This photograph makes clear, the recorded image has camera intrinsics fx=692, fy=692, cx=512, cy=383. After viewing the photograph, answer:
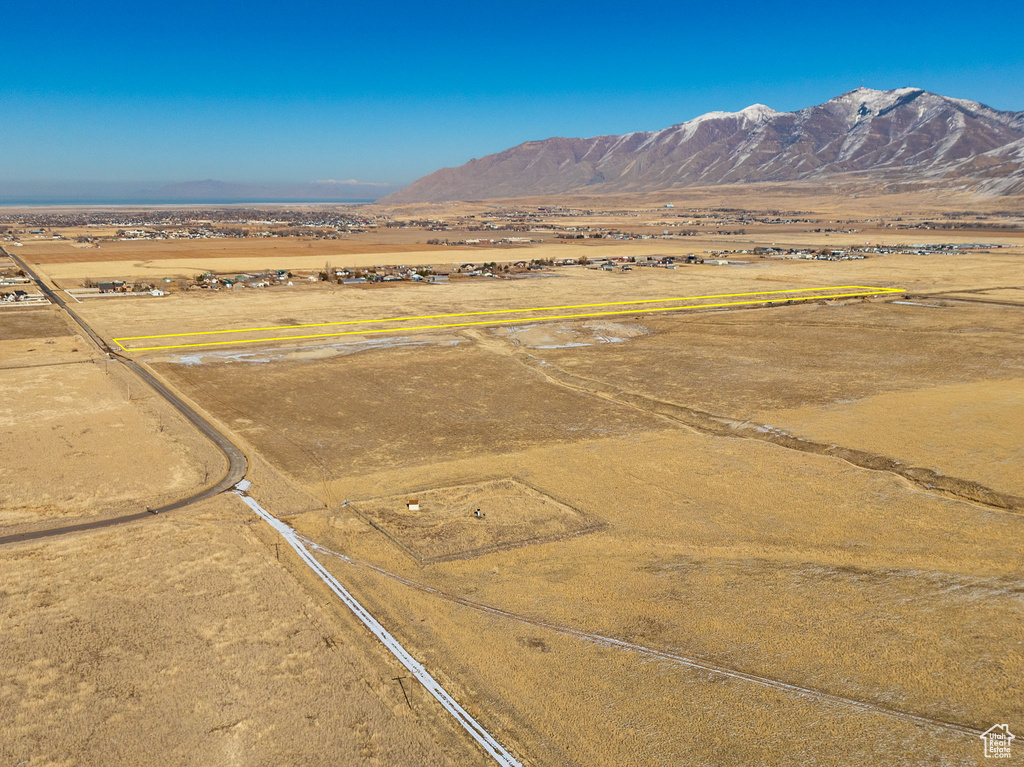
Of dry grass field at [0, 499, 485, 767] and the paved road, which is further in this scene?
the paved road

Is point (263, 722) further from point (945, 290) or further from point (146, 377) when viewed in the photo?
point (945, 290)

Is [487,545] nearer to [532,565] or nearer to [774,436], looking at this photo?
[532,565]

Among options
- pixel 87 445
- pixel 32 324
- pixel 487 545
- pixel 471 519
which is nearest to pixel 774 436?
pixel 471 519

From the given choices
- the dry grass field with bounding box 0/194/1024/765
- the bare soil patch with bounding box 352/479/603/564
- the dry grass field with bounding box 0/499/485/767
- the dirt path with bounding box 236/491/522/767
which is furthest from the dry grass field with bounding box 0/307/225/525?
the bare soil patch with bounding box 352/479/603/564

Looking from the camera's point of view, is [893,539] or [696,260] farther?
[696,260]

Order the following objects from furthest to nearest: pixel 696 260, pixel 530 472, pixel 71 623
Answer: pixel 696 260, pixel 530 472, pixel 71 623

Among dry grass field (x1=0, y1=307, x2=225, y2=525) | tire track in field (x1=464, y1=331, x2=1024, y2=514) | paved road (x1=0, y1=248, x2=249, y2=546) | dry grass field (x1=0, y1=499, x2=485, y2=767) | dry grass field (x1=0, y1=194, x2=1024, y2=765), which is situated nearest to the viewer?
dry grass field (x1=0, y1=499, x2=485, y2=767)

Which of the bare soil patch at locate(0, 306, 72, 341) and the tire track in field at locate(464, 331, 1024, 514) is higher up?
the bare soil patch at locate(0, 306, 72, 341)

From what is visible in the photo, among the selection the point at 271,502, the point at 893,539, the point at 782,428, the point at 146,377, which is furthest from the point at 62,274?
the point at 893,539

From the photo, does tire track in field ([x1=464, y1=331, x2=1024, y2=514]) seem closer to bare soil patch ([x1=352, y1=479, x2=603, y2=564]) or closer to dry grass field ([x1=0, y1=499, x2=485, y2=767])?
bare soil patch ([x1=352, y1=479, x2=603, y2=564])

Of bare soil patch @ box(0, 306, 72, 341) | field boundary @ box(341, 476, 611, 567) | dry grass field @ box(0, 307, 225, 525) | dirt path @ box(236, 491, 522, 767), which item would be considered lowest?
dirt path @ box(236, 491, 522, 767)
